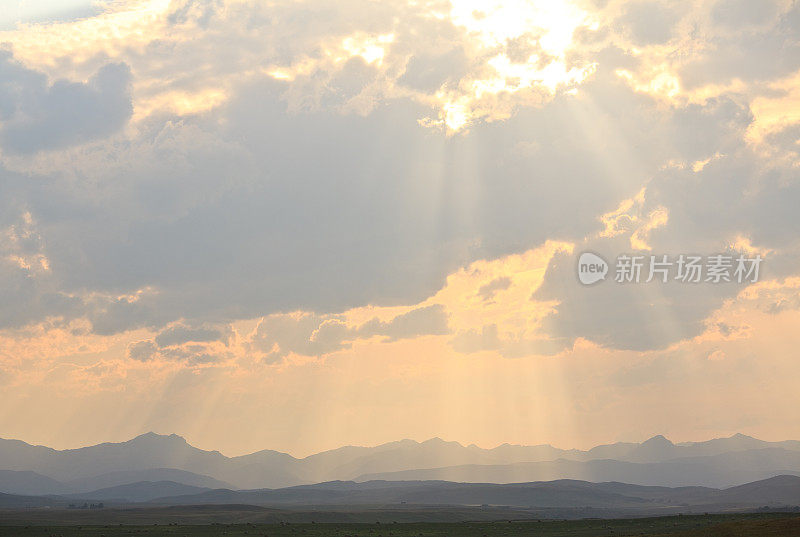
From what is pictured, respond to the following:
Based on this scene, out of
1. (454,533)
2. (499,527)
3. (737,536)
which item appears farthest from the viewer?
(499,527)

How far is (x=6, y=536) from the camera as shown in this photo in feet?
518

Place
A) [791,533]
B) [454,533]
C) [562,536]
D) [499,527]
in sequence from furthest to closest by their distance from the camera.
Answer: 1. [499,527]
2. [454,533]
3. [562,536]
4. [791,533]

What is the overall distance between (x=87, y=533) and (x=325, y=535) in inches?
1923

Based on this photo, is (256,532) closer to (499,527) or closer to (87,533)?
(87,533)

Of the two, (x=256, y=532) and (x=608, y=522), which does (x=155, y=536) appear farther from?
(x=608, y=522)

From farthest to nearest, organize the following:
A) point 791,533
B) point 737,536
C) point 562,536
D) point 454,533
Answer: point 454,533 → point 562,536 → point 737,536 → point 791,533

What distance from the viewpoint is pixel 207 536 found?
151000 millimetres

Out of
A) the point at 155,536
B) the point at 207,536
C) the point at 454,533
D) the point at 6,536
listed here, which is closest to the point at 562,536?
the point at 454,533

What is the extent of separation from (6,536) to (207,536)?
41.4m

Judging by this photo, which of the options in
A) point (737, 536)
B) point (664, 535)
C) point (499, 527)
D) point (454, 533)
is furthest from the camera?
point (499, 527)

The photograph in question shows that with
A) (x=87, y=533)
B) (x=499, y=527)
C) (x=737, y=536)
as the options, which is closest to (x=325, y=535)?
(x=499, y=527)

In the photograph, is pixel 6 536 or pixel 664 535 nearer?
pixel 664 535

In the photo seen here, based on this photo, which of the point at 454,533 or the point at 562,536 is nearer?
the point at 562,536

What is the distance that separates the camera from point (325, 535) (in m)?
149
